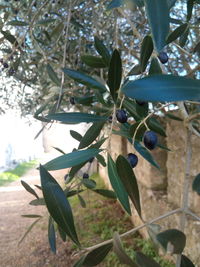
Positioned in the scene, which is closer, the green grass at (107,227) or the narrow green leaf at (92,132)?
the narrow green leaf at (92,132)

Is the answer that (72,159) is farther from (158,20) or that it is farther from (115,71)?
(158,20)

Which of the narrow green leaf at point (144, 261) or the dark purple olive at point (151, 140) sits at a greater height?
the dark purple olive at point (151, 140)

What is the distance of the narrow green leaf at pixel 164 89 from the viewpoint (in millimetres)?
447

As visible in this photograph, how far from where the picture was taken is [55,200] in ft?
1.84

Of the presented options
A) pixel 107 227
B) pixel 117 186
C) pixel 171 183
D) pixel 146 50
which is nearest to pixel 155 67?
pixel 146 50

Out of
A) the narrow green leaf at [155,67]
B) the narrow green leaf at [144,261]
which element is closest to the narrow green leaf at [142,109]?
the narrow green leaf at [155,67]

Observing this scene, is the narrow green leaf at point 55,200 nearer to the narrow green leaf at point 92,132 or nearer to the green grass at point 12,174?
the narrow green leaf at point 92,132

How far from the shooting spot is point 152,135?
575 mm

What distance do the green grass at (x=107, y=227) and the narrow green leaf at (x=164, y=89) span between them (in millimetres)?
2123

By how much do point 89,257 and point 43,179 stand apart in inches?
9.4

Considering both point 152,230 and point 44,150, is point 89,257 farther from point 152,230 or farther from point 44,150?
point 44,150

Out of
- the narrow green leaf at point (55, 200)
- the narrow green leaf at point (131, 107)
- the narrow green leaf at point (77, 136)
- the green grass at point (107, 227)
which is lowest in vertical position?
the green grass at point (107, 227)

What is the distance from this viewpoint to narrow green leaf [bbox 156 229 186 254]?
46 centimetres

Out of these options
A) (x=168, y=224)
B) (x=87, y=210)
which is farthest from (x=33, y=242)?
(x=168, y=224)
